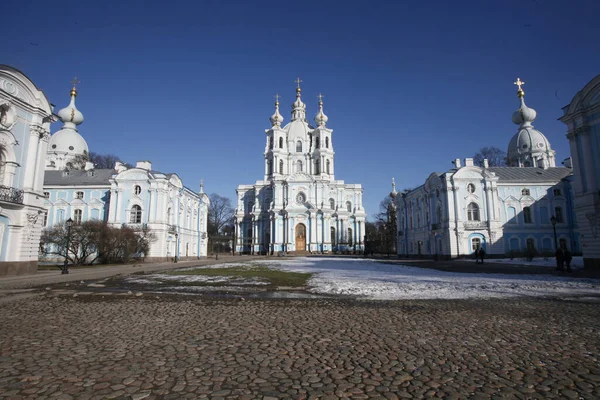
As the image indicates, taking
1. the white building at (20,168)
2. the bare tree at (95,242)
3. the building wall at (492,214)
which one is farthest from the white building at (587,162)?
the bare tree at (95,242)

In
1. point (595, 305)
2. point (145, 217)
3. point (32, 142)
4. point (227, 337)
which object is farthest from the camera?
point (145, 217)

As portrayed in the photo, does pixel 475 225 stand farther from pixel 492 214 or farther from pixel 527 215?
pixel 527 215

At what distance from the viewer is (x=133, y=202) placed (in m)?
38.1

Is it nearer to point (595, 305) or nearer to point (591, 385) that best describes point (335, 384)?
point (591, 385)

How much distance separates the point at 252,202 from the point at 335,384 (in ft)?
227

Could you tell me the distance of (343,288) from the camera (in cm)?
1184

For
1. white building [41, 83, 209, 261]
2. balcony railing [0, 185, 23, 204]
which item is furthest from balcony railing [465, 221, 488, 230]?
balcony railing [0, 185, 23, 204]

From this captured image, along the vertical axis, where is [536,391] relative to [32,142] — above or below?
below

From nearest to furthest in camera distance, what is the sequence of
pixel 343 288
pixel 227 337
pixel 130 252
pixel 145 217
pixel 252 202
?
1. pixel 227 337
2. pixel 343 288
3. pixel 130 252
4. pixel 145 217
5. pixel 252 202

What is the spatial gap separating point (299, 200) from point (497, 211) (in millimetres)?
32104

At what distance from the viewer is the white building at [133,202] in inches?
1469

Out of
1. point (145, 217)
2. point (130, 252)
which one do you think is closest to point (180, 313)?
point (130, 252)

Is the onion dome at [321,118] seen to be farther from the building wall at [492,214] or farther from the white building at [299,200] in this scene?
the building wall at [492,214]

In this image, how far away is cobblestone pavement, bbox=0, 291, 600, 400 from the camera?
347 centimetres
